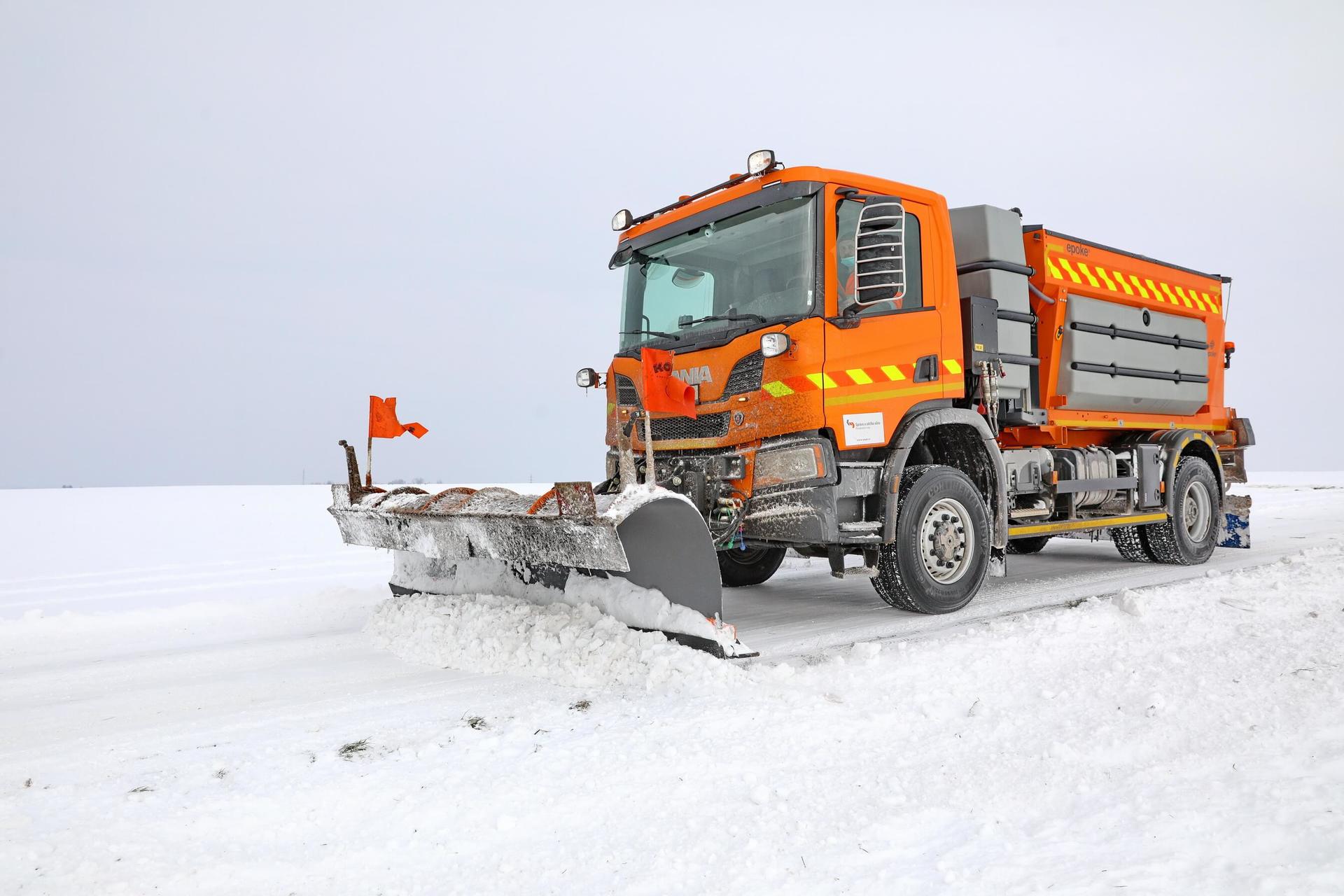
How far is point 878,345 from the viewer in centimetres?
551

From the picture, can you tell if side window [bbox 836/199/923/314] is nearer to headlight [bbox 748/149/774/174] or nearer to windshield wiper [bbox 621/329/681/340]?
headlight [bbox 748/149/774/174]

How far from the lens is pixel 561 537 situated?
412 centimetres

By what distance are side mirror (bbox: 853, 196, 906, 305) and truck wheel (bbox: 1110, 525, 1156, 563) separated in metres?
4.92

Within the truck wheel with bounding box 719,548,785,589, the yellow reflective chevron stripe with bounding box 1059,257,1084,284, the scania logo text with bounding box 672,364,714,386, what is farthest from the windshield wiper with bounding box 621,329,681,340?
the yellow reflective chevron stripe with bounding box 1059,257,1084,284

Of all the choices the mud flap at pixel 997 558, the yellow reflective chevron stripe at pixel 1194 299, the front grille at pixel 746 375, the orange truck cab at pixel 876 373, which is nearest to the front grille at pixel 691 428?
the orange truck cab at pixel 876 373

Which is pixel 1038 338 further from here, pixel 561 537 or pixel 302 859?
pixel 302 859

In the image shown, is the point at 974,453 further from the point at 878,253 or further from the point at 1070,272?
the point at 1070,272

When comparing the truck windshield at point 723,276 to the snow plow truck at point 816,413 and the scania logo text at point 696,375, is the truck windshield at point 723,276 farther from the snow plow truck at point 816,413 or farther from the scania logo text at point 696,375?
the scania logo text at point 696,375

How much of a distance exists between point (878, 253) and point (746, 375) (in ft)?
3.49

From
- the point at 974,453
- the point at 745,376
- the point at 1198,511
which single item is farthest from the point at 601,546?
the point at 1198,511

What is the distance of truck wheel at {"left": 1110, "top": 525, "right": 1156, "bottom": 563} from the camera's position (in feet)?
28.8

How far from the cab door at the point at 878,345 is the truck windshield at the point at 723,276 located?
19 centimetres

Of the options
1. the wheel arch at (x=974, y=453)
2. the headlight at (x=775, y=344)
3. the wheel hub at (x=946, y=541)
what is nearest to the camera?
the headlight at (x=775, y=344)

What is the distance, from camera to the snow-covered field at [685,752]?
90.7 inches
